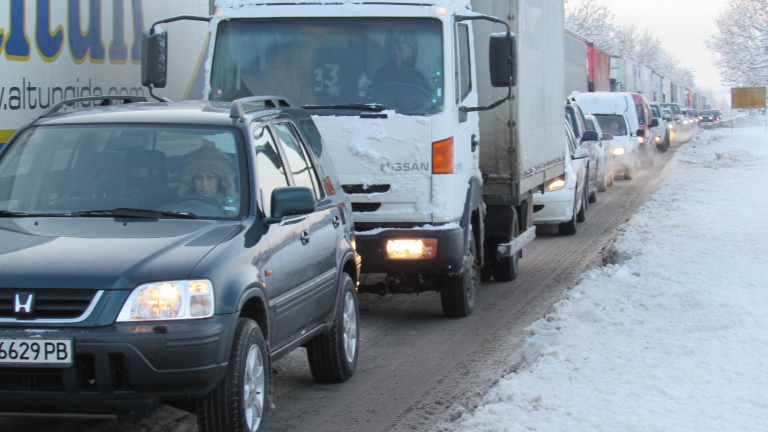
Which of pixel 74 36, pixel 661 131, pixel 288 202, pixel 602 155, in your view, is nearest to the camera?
pixel 288 202

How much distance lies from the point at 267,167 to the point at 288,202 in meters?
0.48

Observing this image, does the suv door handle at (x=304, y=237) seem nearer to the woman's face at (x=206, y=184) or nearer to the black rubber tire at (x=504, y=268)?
the woman's face at (x=206, y=184)

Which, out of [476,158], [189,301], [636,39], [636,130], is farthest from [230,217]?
[636,39]

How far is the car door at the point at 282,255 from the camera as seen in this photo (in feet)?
16.7

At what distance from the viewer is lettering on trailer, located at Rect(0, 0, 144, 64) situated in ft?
24.0

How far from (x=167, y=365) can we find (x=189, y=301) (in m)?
0.29

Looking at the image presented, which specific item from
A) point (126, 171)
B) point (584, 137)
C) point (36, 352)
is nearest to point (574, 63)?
point (584, 137)

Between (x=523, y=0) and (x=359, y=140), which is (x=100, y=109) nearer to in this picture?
(x=359, y=140)

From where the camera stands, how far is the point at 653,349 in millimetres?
6590

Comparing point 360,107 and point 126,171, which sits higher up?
point 360,107

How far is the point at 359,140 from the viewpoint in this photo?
7914mm

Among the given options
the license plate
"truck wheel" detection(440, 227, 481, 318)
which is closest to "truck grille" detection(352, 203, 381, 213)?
"truck wheel" detection(440, 227, 481, 318)

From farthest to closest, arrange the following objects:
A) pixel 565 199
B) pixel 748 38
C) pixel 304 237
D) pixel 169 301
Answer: pixel 748 38 → pixel 565 199 → pixel 304 237 → pixel 169 301

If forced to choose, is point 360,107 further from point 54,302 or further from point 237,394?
point 54,302
